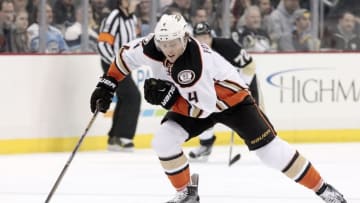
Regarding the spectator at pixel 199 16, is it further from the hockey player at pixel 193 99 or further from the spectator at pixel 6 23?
the hockey player at pixel 193 99

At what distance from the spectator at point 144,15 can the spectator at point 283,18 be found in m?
1.32

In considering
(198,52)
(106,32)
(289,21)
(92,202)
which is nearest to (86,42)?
(106,32)

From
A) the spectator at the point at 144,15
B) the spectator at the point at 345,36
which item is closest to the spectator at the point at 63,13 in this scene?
the spectator at the point at 144,15

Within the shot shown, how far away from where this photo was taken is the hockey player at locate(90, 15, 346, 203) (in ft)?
17.2

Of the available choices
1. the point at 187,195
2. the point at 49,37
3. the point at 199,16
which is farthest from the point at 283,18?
the point at 187,195

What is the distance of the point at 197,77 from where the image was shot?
17.2 feet

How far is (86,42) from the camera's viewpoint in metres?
9.58

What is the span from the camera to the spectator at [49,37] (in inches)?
363

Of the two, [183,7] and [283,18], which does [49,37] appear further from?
[283,18]

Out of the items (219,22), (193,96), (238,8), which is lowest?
(219,22)

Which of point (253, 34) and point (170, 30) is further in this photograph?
point (253, 34)

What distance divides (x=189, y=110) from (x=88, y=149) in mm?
3897

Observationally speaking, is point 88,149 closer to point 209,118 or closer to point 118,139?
point 118,139

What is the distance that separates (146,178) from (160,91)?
6.57ft
